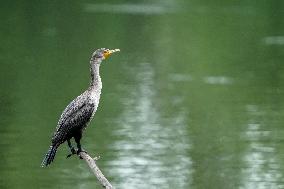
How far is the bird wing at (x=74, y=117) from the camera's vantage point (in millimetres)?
15656

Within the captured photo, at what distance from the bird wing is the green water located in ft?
65.5

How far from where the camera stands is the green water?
128 feet

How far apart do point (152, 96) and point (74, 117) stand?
131 feet

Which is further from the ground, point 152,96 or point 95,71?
point 95,71

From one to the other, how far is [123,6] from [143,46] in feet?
84.2

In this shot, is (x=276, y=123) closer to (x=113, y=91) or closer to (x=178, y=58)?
(x=113, y=91)

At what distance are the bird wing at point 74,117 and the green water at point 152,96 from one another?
19967 millimetres

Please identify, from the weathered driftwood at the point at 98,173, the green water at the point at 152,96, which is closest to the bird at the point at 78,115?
the weathered driftwood at the point at 98,173

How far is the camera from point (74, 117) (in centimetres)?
1574

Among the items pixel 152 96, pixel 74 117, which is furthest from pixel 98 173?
pixel 152 96

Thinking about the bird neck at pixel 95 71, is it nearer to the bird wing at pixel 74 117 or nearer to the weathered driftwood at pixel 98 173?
the bird wing at pixel 74 117

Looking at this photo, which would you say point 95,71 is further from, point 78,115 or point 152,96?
point 152,96

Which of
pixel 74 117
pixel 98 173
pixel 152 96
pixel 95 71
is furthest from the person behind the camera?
pixel 152 96

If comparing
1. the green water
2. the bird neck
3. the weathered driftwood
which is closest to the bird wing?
the bird neck
